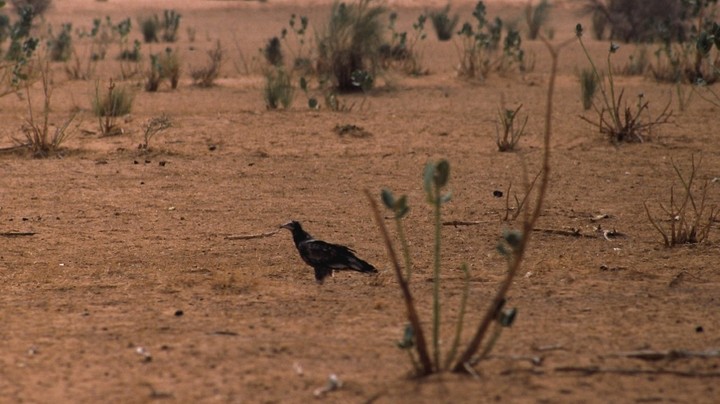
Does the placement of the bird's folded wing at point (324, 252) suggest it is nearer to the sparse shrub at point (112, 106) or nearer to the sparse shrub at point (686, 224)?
the sparse shrub at point (686, 224)

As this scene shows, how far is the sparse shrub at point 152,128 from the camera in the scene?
9.66 m

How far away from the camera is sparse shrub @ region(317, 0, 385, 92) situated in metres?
14.2

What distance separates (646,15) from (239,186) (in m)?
17.0

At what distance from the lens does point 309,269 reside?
5965 mm

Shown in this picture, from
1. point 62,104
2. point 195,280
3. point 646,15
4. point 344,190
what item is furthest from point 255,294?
point 646,15

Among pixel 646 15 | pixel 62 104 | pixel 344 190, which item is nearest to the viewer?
pixel 344 190

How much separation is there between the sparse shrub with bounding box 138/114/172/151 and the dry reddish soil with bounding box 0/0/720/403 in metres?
0.12

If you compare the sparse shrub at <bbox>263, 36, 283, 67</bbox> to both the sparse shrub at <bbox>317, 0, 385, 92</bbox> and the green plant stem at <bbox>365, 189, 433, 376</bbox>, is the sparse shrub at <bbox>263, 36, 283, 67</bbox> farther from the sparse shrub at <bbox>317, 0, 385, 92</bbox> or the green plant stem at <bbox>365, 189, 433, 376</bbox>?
the green plant stem at <bbox>365, 189, 433, 376</bbox>

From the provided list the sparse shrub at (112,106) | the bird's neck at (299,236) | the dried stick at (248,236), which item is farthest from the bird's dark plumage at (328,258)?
the sparse shrub at (112,106)

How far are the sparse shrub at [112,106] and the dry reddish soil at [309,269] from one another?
175mm

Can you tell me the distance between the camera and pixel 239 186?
27.4 ft

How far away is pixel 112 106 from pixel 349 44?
3996 mm

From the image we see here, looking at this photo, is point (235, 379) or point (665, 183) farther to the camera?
point (665, 183)

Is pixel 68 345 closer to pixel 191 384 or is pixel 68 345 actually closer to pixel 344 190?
pixel 191 384
